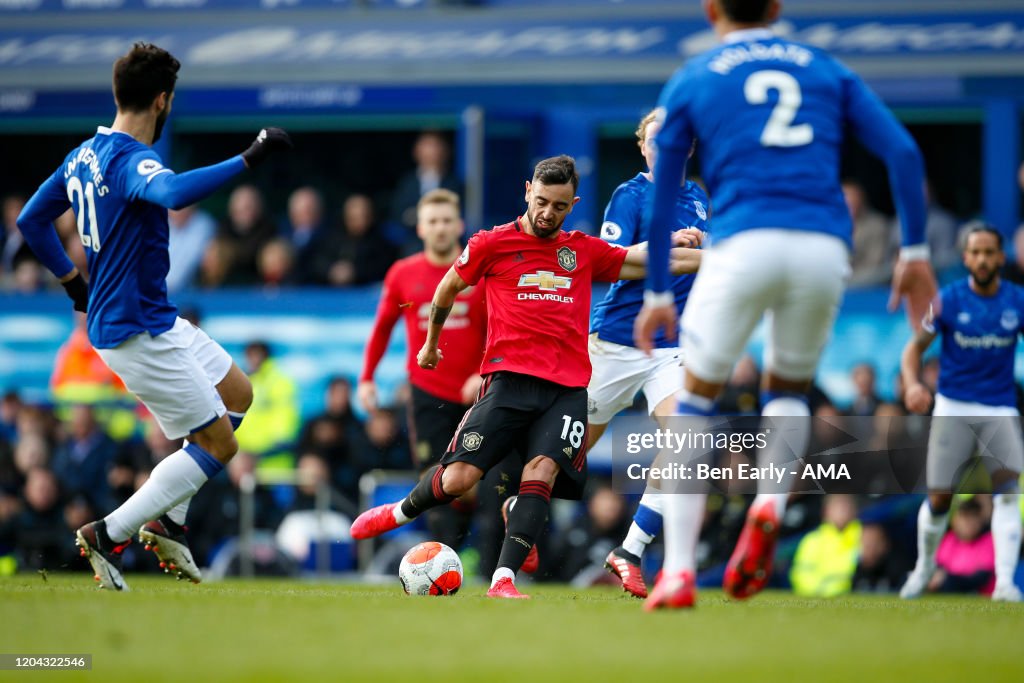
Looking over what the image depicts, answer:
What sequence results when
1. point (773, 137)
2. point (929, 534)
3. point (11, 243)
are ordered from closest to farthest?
point (773, 137) → point (929, 534) → point (11, 243)

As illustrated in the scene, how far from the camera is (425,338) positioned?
32.8ft

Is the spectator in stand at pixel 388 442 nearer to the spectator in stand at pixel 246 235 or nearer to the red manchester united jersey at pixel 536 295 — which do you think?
the spectator in stand at pixel 246 235

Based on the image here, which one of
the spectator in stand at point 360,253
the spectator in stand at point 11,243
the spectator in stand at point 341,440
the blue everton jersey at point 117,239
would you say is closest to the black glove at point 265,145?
the blue everton jersey at point 117,239

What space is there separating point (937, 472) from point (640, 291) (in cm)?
312

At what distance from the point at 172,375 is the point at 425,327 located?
3.09m

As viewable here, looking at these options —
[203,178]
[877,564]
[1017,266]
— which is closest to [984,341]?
[877,564]

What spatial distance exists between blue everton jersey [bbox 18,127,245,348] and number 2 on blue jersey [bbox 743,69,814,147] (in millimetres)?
2740

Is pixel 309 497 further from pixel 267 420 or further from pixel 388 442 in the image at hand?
pixel 267 420

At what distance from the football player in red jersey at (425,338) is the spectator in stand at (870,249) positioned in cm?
533

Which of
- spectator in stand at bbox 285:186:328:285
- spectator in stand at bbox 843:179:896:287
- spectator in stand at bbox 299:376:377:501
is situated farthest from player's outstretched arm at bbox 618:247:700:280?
spectator in stand at bbox 285:186:328:285

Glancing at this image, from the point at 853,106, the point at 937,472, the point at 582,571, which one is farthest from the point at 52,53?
the point at 853,106

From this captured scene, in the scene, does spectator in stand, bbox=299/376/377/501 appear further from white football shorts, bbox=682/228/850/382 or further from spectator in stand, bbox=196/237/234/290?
white football shorts, bbox=682/228/850/382

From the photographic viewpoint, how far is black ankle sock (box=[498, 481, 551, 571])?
275 inches

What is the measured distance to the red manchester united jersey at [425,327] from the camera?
32.6 ft
